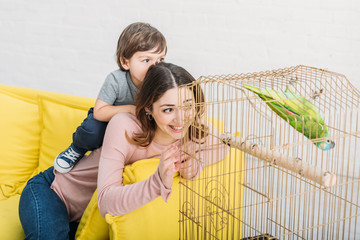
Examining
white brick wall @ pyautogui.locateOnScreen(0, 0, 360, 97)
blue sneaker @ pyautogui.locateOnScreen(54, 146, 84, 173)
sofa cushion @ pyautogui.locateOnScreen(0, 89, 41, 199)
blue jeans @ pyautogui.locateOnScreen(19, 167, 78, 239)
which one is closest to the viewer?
blue jeans @ pyautogui.locateOnScreen(19, 167, 78, 239)

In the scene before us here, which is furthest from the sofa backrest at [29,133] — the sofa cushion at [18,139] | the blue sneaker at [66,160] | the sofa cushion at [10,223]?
the blue sneaker at [66,160]

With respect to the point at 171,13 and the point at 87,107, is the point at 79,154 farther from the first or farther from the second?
the point at 171,13

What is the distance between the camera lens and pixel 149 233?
1.78 metres

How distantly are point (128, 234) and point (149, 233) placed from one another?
0.25 ft

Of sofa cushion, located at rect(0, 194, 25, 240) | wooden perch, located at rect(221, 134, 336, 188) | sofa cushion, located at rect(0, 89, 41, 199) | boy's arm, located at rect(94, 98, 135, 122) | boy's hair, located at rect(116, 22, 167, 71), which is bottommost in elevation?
sofa cushion, located at rect(0, 194, 25, 240)

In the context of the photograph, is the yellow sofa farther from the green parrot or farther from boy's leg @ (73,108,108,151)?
the green parrot

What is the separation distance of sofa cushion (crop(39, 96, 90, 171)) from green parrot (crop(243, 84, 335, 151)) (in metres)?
1.17

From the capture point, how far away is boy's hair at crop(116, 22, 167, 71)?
1.97 metres

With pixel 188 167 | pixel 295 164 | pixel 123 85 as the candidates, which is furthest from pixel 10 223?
pixel 295 164

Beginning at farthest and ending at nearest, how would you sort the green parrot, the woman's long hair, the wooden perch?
1. the woman's long hair
2. the green parrot
3. the wooden perch

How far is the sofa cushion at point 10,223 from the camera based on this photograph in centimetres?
210

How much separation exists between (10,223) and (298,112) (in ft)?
4.51

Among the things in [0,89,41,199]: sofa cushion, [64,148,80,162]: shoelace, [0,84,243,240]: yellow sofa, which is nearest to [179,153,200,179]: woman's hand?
[64,148,80,162]: shoelace

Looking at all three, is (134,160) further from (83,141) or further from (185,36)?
(185,36)
